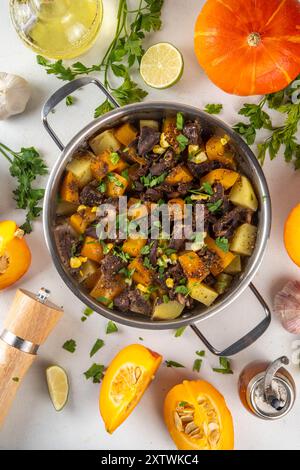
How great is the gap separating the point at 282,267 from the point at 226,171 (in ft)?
1.59

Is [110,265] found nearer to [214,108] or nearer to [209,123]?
[209,123]

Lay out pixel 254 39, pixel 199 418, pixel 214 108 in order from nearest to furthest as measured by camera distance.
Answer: pixel 254 39, pixel 199 418, pixel 214 108

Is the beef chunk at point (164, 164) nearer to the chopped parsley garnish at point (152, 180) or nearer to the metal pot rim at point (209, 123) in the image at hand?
the chopped parsley garnish at point (152, 180)

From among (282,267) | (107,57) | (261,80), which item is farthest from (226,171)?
(107,57)

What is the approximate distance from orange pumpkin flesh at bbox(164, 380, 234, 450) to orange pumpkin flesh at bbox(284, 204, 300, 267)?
584mm

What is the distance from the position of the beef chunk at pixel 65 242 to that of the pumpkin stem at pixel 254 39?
2.92ft

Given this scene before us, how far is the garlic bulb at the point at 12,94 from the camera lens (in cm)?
209

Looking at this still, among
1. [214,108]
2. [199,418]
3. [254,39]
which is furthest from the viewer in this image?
[214,108]

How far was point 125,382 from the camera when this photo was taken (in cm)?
200

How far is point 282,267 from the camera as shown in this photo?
7.20 feet

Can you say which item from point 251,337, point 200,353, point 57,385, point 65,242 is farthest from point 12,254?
point 251,337

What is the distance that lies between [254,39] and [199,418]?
1328 mm

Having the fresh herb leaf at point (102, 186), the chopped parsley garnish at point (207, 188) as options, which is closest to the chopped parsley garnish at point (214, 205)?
the chopped parsley garnish at point (207, 188)

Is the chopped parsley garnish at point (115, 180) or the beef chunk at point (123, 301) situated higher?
the chopped parsley garnish at point (115, 180)
